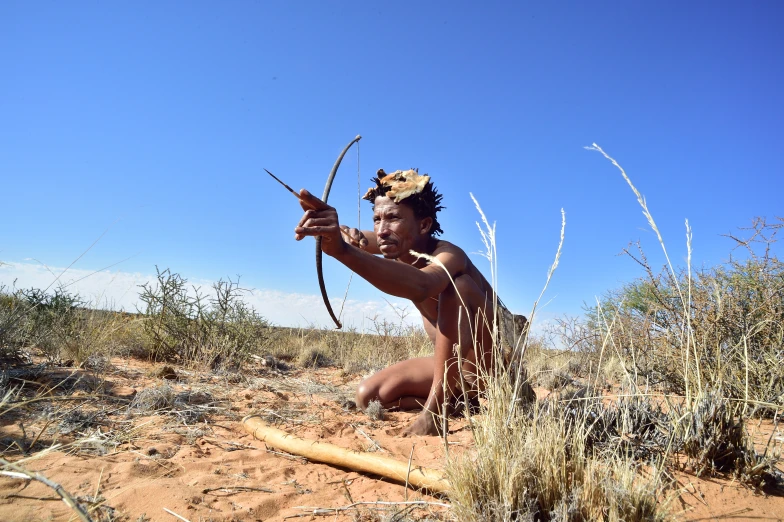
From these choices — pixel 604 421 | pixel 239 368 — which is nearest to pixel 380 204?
pixel 604 421

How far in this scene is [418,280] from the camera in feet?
7.79

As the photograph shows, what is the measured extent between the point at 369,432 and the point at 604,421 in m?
1.41

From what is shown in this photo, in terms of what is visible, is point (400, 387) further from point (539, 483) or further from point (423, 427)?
point (539, 483)

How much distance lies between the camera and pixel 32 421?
2.56 m

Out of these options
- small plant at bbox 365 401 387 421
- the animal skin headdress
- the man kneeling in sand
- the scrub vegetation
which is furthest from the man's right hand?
small plant at bbox 365 401 387 421

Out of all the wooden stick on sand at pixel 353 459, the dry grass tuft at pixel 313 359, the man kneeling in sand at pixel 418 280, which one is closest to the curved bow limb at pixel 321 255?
the man kneeling in sand at pixel 418 280

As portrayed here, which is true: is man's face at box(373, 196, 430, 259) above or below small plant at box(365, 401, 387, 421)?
above

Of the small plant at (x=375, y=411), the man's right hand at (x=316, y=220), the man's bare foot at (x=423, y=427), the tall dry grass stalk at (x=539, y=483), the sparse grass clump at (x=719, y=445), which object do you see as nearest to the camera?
the tall dry grass stalk at (x=539, y=483)

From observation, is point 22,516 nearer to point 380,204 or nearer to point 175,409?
point 175,409

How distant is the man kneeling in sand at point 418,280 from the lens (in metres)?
2.22

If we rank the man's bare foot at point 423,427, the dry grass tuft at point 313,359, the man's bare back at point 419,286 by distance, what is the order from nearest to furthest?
the man's bare back at point 419,286
the man's bare foot at point 423,427
the dry grass tuft at point 313,359

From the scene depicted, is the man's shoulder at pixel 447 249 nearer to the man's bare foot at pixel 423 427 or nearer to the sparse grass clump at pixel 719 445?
the man's bare foot at pixel 423 427

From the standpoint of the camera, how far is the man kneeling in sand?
87.6 inches

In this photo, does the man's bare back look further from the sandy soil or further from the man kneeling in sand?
the sandy soil
